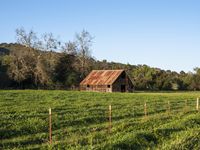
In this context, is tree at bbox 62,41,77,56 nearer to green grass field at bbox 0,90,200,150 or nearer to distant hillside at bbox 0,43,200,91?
distant hillside at bbox 0,43,200,91

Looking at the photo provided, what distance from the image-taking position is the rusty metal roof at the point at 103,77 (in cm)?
7062

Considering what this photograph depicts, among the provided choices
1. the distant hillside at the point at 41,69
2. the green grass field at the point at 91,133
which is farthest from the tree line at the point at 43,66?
the green grass field at the point at 91,133

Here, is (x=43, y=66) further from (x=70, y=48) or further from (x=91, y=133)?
(x=91, y=133)

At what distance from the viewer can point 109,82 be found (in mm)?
70062

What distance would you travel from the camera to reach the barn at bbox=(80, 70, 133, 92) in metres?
70.6

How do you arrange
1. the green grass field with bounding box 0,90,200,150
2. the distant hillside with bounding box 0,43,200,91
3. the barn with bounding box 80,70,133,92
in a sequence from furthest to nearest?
the distant hillside with bounding box 0,43,200,91 → the barn with bounding box 80,70,133,92 → the green grass field with bounding box 0,90,200,150

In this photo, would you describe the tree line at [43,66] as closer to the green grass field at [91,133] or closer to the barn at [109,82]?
the barn at [109,82]

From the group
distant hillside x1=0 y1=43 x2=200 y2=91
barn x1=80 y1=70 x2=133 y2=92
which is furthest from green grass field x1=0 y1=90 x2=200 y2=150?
distant hillside x1=0 y1=43 x2=200 y2=91

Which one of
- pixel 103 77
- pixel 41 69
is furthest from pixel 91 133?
pixel 41 69

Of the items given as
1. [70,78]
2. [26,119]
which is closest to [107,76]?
[70,78]

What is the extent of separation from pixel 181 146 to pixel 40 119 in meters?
8.32

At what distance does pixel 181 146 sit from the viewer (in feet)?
44.4

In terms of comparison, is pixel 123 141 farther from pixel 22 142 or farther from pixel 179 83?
pixel 179 83

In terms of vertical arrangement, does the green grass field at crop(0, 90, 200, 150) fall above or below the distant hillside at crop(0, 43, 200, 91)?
below
